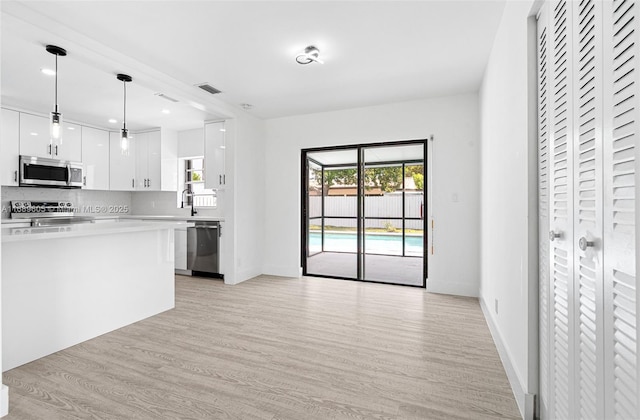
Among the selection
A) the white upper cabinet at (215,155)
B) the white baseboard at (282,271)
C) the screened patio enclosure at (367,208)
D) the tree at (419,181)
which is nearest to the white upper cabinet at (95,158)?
the white upper cabinet at (215,155)

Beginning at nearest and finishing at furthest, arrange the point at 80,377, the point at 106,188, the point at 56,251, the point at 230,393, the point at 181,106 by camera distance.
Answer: the point at 230,393 → the point at 80,377 → the point at 56,251 → the point at 181,106 → the point at 106,188

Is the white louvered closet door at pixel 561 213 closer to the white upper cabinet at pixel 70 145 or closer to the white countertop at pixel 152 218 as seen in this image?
the white countertop at pixel 152 218

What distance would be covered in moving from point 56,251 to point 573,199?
3279 mm

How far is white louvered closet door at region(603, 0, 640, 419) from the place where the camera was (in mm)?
752

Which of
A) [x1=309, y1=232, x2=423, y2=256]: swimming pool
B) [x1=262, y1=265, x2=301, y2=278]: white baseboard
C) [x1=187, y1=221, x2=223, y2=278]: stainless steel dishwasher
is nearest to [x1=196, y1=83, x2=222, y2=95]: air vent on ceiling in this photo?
[x1=187, y1=221, x2=223, y2=278]: stainless steel dishwasher

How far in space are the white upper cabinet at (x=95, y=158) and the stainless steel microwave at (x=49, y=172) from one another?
164 millimetres

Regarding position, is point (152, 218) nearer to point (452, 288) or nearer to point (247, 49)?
point (247, 49)

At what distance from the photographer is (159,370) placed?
2.14 meters

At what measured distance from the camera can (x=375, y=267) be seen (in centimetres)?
535

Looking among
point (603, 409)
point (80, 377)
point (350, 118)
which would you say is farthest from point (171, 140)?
point (603, 409)

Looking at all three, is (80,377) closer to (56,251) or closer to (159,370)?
(159,370)

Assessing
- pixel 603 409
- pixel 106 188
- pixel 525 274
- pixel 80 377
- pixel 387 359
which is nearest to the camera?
pixel 603 409

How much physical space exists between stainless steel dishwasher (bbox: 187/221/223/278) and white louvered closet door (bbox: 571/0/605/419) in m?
4.56

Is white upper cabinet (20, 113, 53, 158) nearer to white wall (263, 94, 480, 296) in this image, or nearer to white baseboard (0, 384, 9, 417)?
white wall (263, 94, 480, 296)
